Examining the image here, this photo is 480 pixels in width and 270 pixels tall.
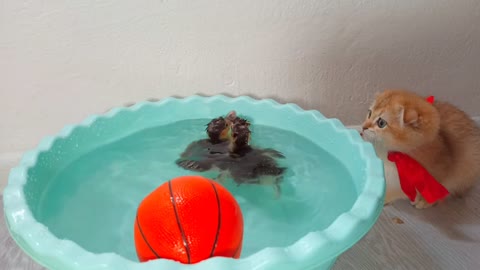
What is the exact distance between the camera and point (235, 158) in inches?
47.9

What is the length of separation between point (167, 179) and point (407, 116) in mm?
612

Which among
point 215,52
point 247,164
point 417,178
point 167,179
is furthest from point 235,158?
point 417,178

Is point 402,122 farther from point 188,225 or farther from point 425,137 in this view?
point 188,225

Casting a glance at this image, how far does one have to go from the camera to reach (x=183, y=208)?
2.64ft

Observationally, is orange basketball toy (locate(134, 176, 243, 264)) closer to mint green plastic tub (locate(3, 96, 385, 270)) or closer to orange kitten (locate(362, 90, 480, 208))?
mint green plastic tub (locate(3, 96, 385, 270))

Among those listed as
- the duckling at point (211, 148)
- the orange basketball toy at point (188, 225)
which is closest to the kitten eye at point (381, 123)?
the duckling at point (211, 148)

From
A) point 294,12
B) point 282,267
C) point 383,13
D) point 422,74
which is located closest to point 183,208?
point 282,267

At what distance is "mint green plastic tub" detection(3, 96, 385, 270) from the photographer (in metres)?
0.83

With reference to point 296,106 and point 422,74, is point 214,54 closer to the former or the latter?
point 296,106

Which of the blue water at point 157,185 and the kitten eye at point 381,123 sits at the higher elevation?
the kitten eye at point 381,123

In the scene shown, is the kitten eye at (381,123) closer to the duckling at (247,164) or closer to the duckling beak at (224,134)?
the duckling at (247,164)

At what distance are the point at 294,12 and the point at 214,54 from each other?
10.2 inches

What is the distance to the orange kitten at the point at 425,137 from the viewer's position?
1.17 m

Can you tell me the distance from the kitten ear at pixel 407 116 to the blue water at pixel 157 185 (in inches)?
7.5
